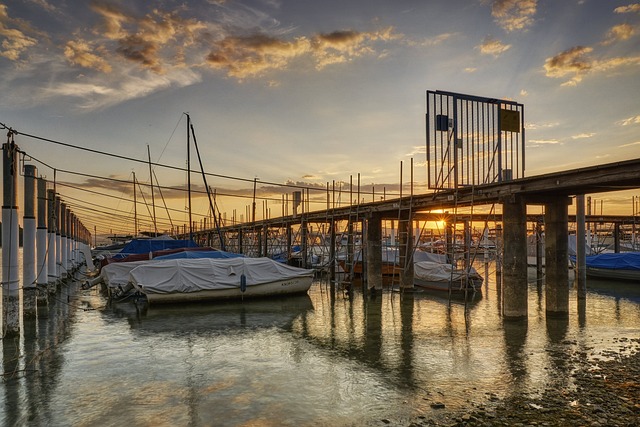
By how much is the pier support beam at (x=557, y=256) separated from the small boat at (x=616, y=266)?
69.0 feet

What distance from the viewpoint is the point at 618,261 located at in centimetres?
3788

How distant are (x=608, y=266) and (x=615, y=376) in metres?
31.8

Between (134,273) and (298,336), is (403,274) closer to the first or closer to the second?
(298,336)

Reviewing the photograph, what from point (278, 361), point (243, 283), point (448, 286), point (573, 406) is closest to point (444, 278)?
point (448, 286)

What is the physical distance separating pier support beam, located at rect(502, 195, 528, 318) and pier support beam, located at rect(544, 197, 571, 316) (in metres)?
1.67

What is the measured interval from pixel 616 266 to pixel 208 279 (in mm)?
34875

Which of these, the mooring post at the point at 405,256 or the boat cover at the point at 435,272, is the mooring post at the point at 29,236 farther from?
the boat cover at the point at 435,272

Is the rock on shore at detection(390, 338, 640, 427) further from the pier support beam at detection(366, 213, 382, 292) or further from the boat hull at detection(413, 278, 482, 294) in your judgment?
the pier support beam at detection(366, 213, 382, 292)

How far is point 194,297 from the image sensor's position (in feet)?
82.4

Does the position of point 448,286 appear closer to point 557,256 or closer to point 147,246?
point 557,256

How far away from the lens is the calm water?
32.0 feet

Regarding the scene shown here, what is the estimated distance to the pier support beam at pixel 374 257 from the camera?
104 ft

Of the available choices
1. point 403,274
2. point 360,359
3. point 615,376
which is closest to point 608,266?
point 403,274

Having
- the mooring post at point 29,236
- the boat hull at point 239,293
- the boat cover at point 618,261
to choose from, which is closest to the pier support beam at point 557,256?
the boat hull at point 239,293
